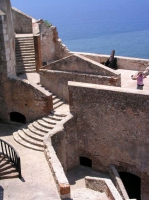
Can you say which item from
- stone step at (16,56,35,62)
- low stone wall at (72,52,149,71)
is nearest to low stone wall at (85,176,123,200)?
low stone wall at (72,52,149,71)

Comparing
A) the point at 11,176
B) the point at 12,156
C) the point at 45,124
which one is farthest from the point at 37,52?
the point at 11,176

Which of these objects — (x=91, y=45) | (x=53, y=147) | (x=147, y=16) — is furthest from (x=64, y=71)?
(x=147, y=16)

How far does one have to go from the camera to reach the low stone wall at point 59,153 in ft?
41.4

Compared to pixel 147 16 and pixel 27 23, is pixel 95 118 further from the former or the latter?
pixel 147 16

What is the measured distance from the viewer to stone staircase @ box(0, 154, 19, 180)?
45.2 feet

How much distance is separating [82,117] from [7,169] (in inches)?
181

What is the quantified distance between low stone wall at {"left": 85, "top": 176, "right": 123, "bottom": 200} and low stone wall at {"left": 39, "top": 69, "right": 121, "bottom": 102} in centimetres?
507

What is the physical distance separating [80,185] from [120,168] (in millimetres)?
2118

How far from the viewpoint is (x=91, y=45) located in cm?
6122

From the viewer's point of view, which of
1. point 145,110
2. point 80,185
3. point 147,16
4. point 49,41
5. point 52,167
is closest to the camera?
point 52,167

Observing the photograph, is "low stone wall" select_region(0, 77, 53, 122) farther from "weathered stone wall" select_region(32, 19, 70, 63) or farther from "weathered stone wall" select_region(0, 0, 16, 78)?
"weathered stone wall" select_region(32, 19, 70, 63)

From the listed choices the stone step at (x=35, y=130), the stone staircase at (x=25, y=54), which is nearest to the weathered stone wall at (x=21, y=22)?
the stone staircase at (x=25, y=54)

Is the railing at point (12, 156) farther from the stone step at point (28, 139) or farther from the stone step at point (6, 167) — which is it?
the stone step at point (28, 139)

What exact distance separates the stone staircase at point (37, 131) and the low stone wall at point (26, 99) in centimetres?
53
